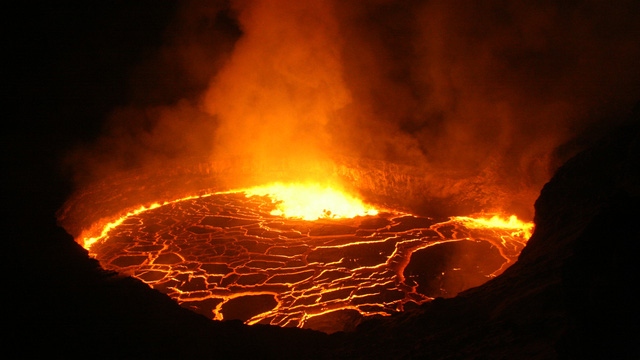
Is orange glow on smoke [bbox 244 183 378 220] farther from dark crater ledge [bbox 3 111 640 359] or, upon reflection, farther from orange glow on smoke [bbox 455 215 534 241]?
dark crater ledge [bbox 3 111 640 359]

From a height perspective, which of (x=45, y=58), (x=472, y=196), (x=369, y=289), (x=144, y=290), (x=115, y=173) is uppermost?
(x=45, y=58)

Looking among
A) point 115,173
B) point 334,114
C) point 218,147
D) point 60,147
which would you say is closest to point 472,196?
point 334,114

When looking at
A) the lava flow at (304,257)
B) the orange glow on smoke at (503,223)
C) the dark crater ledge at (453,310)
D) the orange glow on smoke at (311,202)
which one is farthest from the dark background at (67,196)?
the orange glow on smoke at (503,223)

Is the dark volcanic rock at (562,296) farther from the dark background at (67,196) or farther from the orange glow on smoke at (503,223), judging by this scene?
the orange glow on smoke at (503,223)

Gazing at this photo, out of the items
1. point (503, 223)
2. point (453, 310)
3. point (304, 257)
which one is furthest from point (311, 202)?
point (453, 310)

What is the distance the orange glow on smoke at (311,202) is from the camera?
1082cm

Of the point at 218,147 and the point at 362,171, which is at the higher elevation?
the point at 218,147

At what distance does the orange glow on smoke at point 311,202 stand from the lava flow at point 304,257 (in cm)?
9

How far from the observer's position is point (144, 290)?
14.1ft

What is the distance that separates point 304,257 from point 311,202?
3989mm

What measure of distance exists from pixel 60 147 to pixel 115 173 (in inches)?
81.7

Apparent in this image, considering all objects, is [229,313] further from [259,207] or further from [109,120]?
[109,120]

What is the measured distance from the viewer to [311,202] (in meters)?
11.9

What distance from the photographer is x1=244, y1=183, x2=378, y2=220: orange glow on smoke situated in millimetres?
10820
